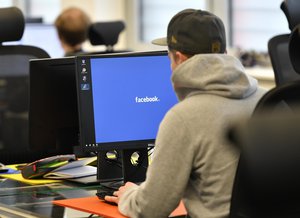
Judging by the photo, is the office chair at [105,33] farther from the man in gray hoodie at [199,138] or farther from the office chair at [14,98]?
the man in gray hoodie at [199,138]

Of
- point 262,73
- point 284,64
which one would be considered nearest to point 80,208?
point 284,64

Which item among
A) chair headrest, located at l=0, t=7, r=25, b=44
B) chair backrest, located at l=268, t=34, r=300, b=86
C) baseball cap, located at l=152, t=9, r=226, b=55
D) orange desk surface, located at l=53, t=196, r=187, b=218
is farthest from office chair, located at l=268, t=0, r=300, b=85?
baseball cap, located at l=152, t=9, r=226, b=55

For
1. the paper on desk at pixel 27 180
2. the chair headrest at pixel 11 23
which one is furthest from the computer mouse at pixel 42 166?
the chair headrest at pixel 11 23

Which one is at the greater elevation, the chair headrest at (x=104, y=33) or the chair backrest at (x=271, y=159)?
the chair headrest at (x=104, y=33)

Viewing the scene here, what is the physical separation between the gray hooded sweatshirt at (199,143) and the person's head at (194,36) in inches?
3.1

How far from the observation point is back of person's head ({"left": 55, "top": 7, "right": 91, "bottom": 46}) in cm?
580

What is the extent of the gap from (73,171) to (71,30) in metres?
2.89

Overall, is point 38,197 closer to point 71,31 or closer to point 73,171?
point 73,171

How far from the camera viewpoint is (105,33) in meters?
5.35

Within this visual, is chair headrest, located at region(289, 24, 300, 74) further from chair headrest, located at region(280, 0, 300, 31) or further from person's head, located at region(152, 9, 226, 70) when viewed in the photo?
chair headrest, located at region(280, 0, 300, 31)

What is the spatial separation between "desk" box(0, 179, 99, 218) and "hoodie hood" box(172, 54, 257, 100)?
64cm

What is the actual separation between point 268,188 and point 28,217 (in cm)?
121

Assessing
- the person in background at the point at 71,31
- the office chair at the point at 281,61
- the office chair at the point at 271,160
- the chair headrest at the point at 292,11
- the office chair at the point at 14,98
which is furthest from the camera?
the person in background at the point at 71,31

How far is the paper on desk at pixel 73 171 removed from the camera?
2993 mm
